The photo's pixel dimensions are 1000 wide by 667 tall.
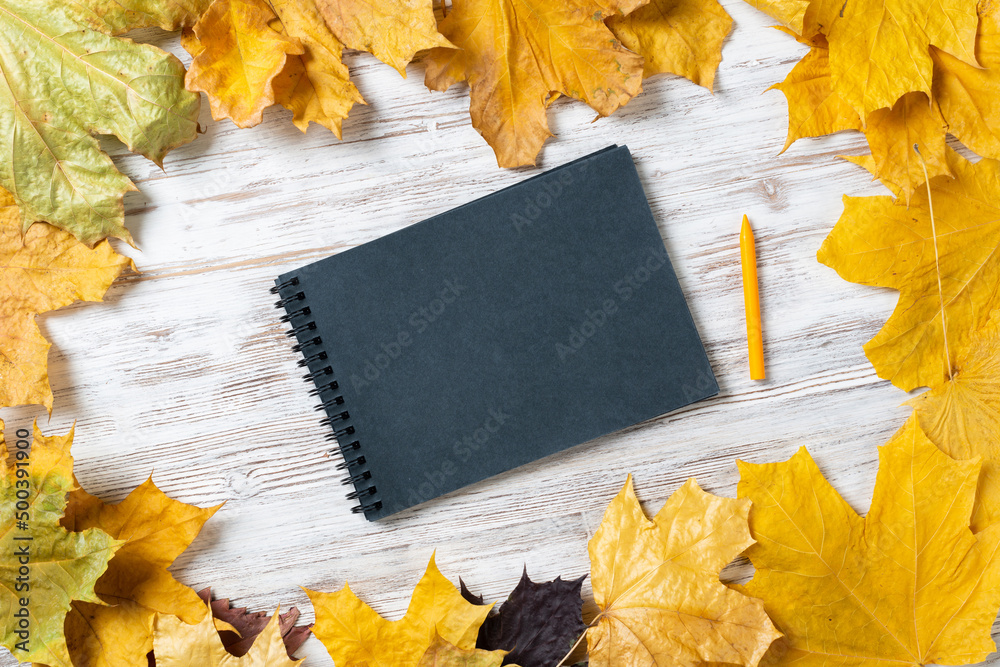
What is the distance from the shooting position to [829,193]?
31.8 inches

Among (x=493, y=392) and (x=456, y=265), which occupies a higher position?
(x=456, y=265)

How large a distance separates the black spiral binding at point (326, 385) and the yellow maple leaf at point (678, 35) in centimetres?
55

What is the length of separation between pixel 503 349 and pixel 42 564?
0.62 meters

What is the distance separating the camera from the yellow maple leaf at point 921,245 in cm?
77

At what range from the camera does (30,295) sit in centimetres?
76

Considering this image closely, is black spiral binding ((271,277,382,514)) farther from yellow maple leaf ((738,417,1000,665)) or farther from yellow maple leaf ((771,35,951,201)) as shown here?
yellow maple leaf ((771,35,951,201))

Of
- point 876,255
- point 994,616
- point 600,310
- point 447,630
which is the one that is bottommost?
point 447,630

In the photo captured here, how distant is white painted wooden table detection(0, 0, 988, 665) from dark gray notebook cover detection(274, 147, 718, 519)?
0.04 metres

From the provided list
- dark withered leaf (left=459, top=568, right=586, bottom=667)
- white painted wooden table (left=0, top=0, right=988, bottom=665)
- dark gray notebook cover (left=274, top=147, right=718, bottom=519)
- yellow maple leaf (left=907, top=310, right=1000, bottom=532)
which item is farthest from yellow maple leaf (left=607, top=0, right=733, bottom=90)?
dark withered leaf (left=459, top=568, right=586, bottom=667)

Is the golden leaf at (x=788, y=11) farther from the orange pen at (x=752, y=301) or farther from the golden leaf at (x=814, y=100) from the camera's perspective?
the orange pen at (x=752, y=301)

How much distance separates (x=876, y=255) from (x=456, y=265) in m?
0.55

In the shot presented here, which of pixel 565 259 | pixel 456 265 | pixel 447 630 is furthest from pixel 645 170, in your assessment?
pixel 447 630

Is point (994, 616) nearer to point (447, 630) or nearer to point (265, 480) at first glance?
point (447, 630)

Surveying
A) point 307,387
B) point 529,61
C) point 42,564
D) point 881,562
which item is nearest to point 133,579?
point 42,564
